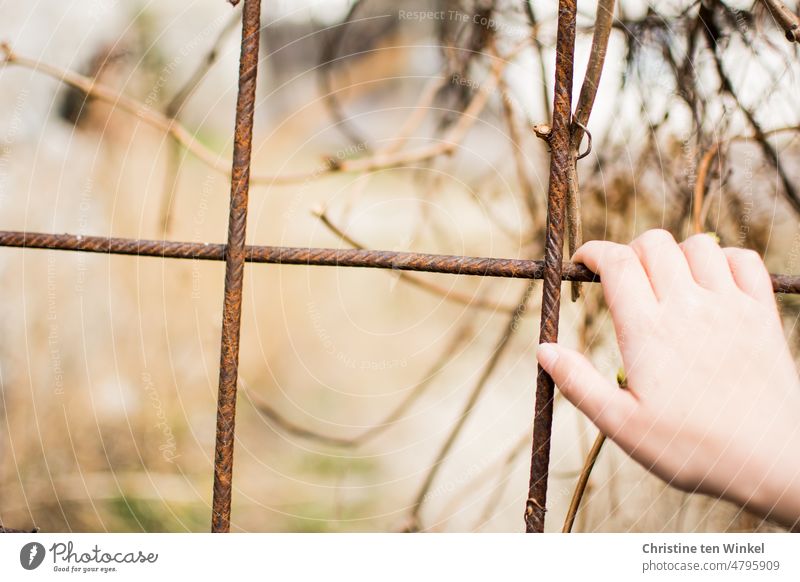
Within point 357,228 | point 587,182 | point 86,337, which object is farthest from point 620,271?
point 86,337

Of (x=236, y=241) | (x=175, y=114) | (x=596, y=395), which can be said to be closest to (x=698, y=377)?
(x=596, y=395)

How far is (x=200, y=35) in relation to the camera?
3.11 feet

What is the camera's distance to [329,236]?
103cm

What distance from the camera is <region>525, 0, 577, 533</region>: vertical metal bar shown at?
426 mm

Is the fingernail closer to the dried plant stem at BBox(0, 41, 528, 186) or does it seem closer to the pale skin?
the pale skin

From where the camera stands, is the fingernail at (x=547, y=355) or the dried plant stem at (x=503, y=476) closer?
the fingernail at (x=547, y=355)

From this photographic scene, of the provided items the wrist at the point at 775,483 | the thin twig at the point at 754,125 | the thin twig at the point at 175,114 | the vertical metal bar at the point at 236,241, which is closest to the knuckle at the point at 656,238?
the wrist at the point at 775,483

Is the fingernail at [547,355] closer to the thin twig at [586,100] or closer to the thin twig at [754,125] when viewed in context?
the thin twig at [586,100]

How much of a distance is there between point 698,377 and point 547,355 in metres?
0.09

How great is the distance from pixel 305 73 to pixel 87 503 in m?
0.76

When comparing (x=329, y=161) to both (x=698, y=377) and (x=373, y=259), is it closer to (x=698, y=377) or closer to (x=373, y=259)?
(x=373, y=259)

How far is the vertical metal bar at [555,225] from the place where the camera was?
426mm

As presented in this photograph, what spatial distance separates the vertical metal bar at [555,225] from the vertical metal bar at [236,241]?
204mm
